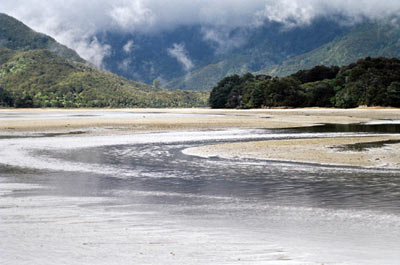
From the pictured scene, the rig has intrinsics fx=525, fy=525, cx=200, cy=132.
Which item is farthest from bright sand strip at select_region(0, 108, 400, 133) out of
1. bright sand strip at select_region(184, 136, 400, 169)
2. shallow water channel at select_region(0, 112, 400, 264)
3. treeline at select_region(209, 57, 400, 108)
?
treeline at select_region(209, 57, 400, 108)

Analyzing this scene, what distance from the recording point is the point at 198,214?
13.1m

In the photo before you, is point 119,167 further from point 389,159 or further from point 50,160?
point 389,159

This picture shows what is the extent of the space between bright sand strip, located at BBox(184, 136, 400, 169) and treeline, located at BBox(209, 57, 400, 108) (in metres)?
104

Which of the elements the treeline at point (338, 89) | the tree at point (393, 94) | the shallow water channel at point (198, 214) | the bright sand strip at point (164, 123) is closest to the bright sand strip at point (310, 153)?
the shallow water channel at point (198, 214)

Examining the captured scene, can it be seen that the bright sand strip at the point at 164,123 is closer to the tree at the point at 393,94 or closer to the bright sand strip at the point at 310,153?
the bright sand strip at the point at 310,153

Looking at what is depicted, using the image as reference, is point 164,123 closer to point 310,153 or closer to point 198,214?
point 310,153

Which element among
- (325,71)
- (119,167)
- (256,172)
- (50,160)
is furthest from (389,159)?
(325,71)

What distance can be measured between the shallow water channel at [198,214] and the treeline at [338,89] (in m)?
117

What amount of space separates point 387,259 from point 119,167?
645 inches

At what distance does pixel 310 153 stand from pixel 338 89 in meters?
129

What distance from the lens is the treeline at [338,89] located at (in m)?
134

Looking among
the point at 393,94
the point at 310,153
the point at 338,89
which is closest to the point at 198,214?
the point at 310,153

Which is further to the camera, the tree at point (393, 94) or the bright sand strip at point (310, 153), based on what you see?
the tree at point (393, 94)

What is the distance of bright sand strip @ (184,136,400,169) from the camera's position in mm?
24561
